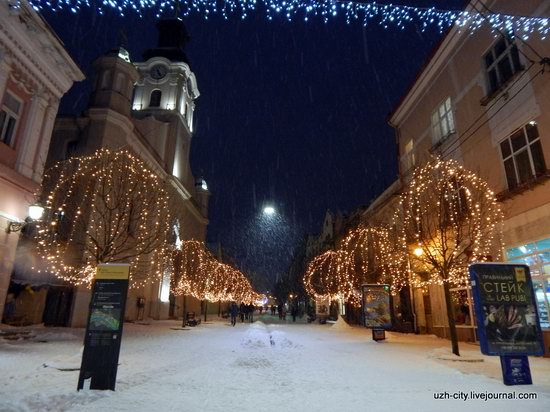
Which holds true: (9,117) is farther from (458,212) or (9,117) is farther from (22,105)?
(458,212)

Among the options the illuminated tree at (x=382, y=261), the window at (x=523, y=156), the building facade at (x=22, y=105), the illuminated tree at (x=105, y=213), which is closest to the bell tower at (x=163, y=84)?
the illuminated tree at (x=105, y=213)

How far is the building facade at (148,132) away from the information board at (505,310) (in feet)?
54.3

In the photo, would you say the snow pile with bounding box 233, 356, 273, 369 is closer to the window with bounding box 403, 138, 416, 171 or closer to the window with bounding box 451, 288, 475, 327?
the window with bounding box 451, 288, 475, 327

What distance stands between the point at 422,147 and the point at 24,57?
2000 centimetres

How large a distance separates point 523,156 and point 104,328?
47.0ft

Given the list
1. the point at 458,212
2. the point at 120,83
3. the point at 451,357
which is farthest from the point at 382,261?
the point at 120,83

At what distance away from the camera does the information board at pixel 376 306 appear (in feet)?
55.3

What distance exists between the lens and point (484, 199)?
1498 centimetres

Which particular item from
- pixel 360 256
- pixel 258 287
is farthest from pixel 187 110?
pixel 258 287

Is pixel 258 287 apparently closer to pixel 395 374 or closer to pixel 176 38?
pixel 176 38

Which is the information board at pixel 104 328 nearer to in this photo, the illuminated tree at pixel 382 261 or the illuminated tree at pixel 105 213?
the illuminated tree at pixel 105 213

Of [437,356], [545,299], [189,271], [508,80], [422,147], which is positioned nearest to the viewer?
[437,356]

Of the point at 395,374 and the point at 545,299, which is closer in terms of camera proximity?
the point at 395,374

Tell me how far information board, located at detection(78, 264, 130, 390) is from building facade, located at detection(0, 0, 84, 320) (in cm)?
961
